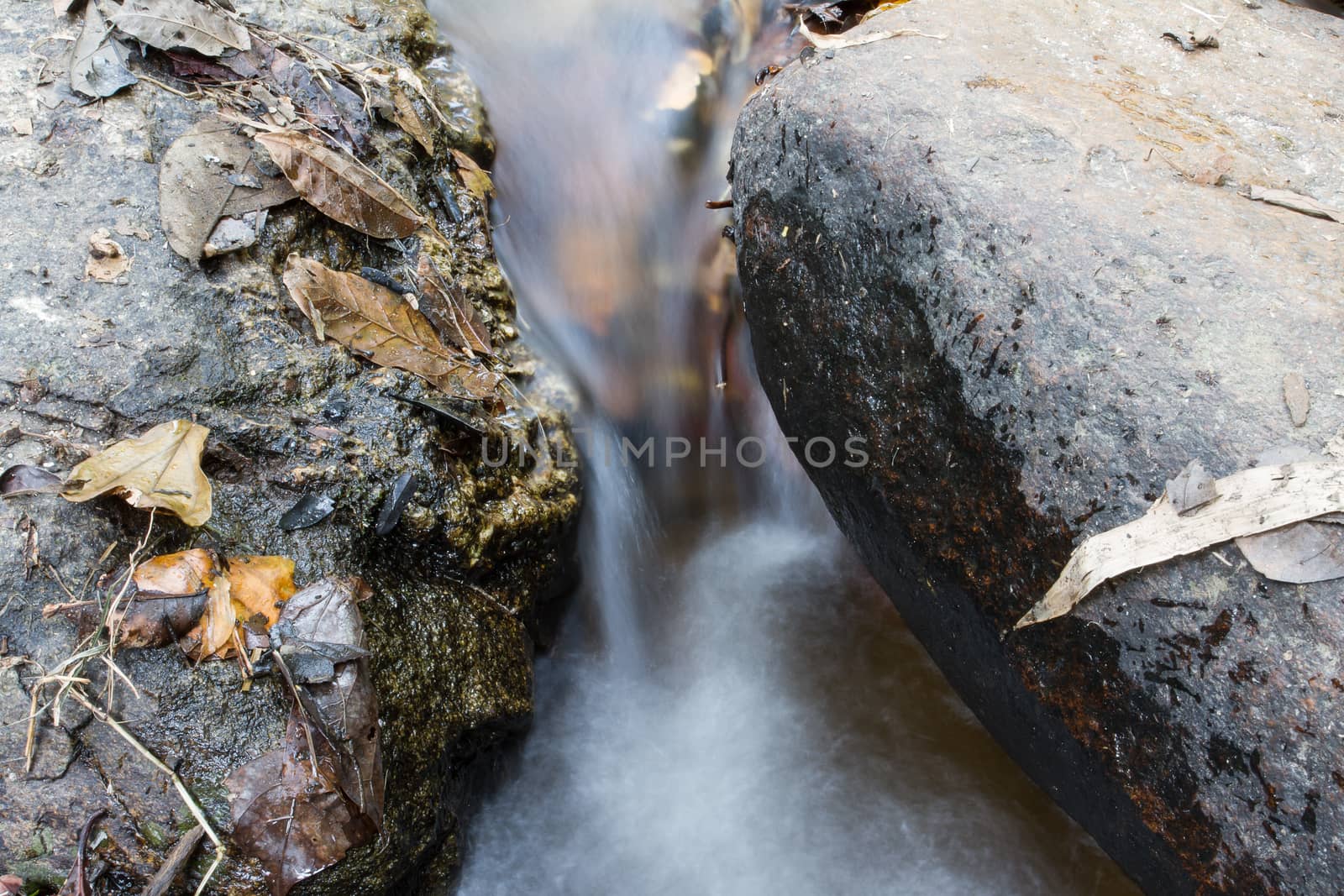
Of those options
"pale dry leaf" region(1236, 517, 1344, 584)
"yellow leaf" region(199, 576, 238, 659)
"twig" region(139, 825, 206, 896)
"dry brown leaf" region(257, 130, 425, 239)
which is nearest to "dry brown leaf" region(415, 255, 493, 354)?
"dry brown leaf" region(257, 130, 425, 239)

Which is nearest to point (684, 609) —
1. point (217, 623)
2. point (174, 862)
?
point (217, 623)

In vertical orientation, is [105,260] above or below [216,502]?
above

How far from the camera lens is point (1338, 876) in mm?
1459

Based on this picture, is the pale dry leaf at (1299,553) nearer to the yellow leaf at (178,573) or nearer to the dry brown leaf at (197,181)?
the yellow leaf at (178,573)

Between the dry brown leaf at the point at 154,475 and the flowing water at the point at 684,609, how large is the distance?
4.15 feet

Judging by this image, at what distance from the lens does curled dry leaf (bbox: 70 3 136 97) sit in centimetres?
251

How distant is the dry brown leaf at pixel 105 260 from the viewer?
2.18 meters

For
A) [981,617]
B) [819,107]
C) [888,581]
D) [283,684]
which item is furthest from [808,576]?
[283,684]

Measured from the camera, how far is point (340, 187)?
2.54 metres

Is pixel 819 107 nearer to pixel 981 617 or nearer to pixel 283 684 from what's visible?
pixel 981 617

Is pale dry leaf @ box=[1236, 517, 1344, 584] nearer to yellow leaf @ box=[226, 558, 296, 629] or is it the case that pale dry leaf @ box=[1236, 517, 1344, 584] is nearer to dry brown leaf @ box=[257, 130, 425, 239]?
yellow leaf @ box=[226, 558, 296, 629]

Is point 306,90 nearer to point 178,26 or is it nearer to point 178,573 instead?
point 178,26

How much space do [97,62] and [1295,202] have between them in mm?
3265

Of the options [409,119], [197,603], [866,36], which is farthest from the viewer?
[409,119]
